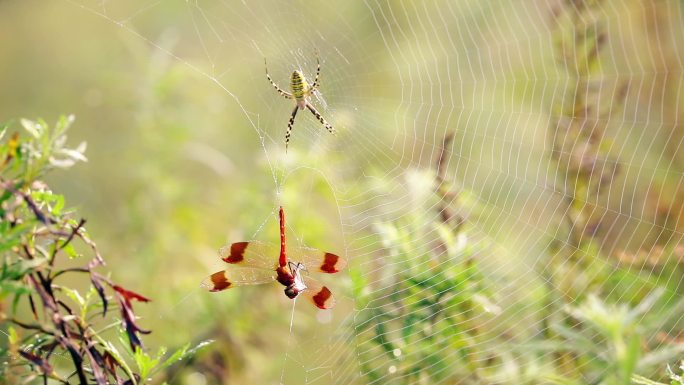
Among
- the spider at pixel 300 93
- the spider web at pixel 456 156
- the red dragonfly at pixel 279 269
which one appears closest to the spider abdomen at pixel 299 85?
the spider at pixel 300 93

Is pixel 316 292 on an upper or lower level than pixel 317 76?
lower

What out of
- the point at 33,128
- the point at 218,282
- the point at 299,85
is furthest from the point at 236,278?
the point at 299,85

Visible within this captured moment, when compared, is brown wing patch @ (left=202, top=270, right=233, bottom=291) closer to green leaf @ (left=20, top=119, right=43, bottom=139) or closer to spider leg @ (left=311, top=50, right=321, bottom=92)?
green leaf @ (left=20, top=119, right=43, bottom=139)

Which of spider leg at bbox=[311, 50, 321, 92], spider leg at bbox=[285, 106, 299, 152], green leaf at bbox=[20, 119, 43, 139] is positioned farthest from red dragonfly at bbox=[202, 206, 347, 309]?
spider leg at bbox=[311, 50, 321, 92]

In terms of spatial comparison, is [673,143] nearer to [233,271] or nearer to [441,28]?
[441,28]

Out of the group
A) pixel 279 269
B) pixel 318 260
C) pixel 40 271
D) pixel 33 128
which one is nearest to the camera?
pixel 40 271

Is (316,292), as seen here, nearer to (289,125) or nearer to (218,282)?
(218,282)

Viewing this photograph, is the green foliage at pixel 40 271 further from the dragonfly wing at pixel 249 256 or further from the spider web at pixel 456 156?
the spider web at pixel 456 156
